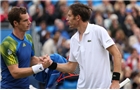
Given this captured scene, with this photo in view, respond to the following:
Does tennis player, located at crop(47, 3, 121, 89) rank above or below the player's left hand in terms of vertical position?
above

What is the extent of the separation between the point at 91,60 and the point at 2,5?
367 inches

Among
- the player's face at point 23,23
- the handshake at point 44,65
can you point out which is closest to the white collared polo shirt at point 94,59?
the handshake at point 44,65

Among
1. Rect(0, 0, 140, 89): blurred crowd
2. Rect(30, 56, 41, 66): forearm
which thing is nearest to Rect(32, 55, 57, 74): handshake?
Rect(30, 56, 41, 66): forearm

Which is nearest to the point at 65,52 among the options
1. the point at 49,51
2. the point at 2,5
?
the point at 49,51

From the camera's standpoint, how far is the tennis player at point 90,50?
7340 millimetres

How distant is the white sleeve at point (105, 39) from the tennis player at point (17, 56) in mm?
1040

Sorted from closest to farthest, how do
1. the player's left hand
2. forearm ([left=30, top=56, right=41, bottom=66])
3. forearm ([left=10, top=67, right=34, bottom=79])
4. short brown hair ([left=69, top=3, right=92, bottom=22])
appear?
the player's left hand, short brown hair ([left=69, top=3, right=92, bottom=22]), forearm ([left=10, top=67, right=34, bottom=79]), forearm ([left=30, top=56, right=41, bottom=66])

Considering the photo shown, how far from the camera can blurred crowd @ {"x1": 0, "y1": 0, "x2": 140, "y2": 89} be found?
46.8 ft

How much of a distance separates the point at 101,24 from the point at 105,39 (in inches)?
330

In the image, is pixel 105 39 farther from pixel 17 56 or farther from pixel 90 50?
pixel 17 56

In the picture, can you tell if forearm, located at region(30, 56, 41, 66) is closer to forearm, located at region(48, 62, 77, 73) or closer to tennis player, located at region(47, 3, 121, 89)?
forearm, located at region(48, 62, 77, 73)

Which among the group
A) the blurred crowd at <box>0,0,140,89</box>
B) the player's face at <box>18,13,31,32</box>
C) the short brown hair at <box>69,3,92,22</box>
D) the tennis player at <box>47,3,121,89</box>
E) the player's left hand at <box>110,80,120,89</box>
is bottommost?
the blurred crowd at <box>0,0,140,89</box>

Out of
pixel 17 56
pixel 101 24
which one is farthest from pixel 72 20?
pixel 101 24

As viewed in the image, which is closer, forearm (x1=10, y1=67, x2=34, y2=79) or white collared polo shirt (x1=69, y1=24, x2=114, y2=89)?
white collared polo shirt (x1=69, y1=24, x2=114, y2=89)
